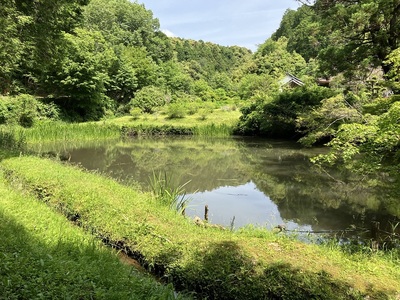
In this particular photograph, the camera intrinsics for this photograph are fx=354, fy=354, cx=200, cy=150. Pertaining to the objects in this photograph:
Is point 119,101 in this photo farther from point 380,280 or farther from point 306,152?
point 380,280

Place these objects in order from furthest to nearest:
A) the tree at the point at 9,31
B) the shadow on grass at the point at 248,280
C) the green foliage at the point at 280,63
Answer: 1. the green foliage at the point at 280,63
2. the tree at the point at 9,31
3. the shadow on grass at the point at 248,280

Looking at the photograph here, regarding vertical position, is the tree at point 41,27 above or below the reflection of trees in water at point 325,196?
above

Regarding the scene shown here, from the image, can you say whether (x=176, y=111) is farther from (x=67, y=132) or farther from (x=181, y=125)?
(x=67, y=132)

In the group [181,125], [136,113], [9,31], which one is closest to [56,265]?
[9,31]

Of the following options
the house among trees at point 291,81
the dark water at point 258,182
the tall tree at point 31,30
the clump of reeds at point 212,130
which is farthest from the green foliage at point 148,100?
the tall tree at point 31,30

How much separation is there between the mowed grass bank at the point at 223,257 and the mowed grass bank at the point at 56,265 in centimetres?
54

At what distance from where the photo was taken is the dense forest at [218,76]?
911cm

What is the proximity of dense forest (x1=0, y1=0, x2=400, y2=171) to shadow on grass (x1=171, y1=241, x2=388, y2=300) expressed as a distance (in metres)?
2.82

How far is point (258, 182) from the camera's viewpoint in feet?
40.0

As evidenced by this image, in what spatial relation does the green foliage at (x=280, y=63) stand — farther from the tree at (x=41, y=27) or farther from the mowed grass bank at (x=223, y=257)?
the mowed grass bank at (x=223, y=257)

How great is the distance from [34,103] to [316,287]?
75.9 feet

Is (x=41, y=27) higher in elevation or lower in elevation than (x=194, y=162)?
higher

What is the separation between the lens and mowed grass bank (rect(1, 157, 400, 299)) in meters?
3.91

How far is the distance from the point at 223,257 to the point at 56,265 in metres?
1.95
